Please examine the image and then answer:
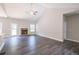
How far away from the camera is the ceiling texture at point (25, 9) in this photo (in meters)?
2.04

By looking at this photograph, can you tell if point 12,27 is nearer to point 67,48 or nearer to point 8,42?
point 8,42

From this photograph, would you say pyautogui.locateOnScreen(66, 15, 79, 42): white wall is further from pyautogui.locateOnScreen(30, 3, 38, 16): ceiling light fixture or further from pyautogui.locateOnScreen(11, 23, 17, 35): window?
pyautogui.locateOnScreen(11, 23, 17, 35): window

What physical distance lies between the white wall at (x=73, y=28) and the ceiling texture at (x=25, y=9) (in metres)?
0.22

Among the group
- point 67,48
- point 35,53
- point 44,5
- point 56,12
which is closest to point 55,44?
point 67,48

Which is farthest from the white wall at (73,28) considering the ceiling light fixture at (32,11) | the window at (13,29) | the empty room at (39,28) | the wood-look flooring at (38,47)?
the window at (13,29)

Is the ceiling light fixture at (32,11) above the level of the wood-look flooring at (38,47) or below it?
above

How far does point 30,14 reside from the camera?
6.91ft

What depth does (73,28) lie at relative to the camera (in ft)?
7.00

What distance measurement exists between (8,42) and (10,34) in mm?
158

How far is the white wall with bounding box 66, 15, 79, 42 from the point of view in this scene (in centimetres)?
209

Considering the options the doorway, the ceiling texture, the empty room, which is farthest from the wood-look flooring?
the ceiling texture

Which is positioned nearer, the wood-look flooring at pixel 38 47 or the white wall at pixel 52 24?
the wood-look flooring at pixel 38 47

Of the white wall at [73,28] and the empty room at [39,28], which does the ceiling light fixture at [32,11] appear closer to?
the empty room at [39,28]

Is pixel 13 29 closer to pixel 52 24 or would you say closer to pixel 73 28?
pixel 52 24
